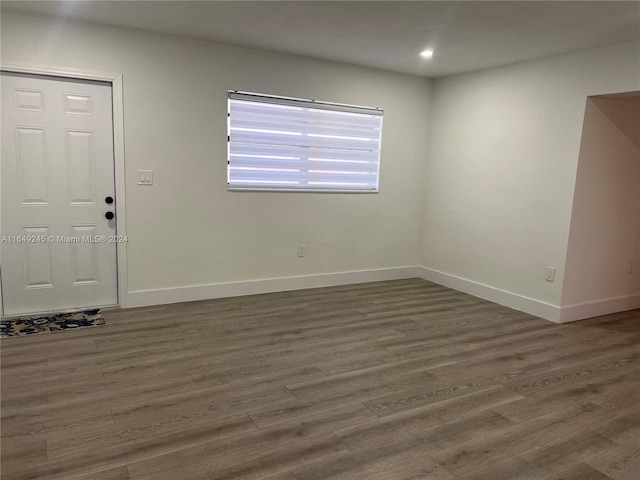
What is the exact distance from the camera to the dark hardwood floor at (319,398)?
6.68 ft

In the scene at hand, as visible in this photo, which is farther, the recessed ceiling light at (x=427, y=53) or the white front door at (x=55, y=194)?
the recessed ceiling light at (x=427, y=53)

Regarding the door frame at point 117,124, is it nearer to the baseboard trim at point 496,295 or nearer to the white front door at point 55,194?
the white front door at point 55,194

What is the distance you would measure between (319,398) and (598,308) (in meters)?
3.26

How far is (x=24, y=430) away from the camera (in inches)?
86.0

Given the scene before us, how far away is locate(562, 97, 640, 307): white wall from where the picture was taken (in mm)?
3947

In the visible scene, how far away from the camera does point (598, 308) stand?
4.36 meters

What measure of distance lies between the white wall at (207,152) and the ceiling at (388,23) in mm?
196

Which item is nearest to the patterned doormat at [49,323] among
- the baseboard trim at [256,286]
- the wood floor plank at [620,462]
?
the baseboard trim at [256,286]

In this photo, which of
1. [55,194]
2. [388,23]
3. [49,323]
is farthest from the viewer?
[55,194]

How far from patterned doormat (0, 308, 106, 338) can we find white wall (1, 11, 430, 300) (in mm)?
494

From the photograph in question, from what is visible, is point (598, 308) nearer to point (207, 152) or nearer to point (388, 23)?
point (388, 23)

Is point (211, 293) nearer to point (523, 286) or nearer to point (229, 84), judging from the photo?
point (229, 84)

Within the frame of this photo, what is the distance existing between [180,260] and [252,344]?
4.45ft

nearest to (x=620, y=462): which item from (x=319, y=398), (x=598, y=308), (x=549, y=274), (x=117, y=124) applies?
(x=319, y=398)
